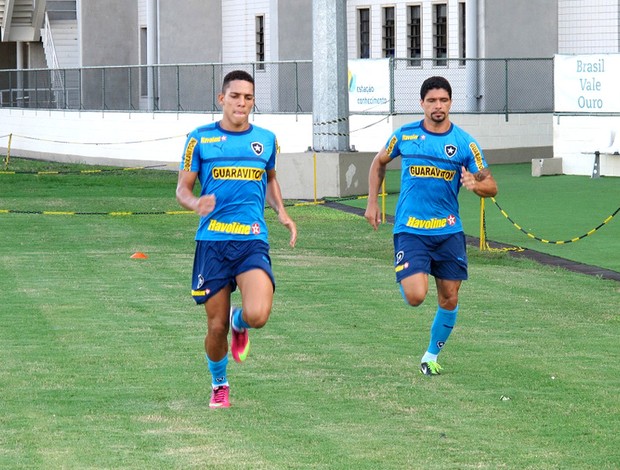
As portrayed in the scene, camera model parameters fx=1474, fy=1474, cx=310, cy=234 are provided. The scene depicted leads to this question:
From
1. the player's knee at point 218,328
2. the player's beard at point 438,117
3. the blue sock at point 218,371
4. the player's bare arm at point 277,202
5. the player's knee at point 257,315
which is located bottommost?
Result: the blue sock at point 218,371

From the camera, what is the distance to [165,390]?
962 centimetres

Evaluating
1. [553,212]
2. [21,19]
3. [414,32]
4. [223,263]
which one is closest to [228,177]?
[223,263]

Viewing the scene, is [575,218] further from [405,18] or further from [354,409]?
[405,18]

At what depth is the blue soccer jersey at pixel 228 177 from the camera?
29.1 ft

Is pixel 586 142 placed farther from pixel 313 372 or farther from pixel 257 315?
pixel 257 315

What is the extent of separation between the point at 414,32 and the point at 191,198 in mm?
34810

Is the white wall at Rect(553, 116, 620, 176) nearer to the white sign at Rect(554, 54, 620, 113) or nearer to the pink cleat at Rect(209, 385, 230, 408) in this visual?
the white sign at Rect(554, 54, 620, 113)

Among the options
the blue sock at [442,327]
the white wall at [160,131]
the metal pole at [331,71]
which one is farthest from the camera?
the white wall at [160,131]

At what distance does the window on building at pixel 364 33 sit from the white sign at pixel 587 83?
41.5ft

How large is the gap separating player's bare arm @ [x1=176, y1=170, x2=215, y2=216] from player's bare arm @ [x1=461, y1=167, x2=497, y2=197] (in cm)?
183

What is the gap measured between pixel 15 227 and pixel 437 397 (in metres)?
14.8

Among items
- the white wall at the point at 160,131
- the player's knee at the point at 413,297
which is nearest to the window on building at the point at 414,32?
the white wall at the point at 160,131

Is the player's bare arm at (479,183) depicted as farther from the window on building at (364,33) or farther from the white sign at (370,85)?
the window on building at (364,33)

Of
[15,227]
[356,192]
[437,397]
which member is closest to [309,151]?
[356,192]
